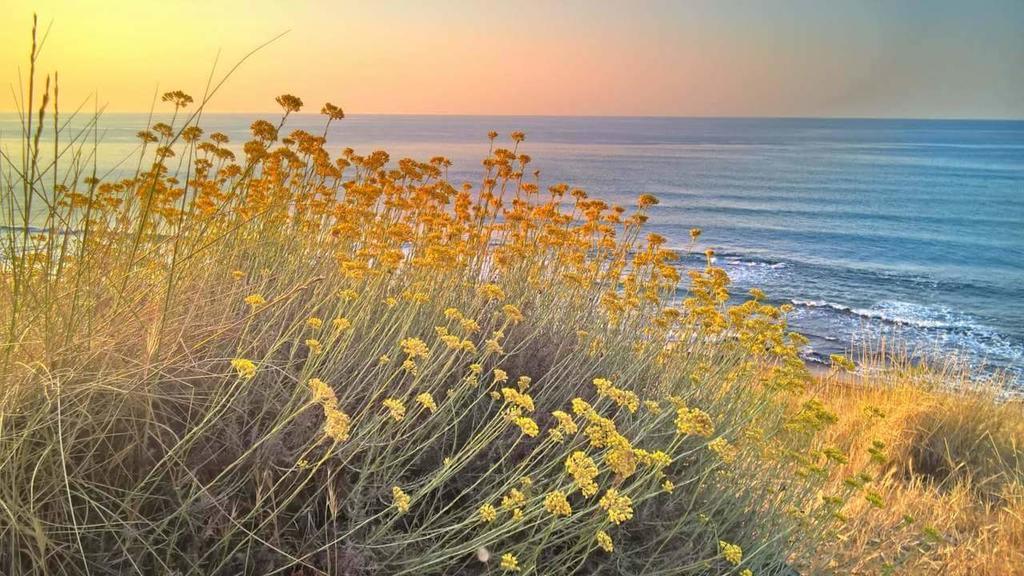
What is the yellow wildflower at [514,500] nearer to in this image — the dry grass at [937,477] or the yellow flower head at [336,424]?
the yellow flower head at [336,424]

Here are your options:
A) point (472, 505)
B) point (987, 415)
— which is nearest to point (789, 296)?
point (987, 415)

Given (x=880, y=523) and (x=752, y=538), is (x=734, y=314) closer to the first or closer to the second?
(x=752, y=538)

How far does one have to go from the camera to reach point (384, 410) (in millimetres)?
2852

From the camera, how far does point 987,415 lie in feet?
22.5

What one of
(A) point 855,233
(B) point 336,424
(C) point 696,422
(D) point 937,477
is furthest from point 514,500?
(A) point 855,233

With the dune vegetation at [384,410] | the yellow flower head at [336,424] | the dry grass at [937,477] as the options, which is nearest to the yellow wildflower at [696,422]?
A: the dune vegetation at [384,410]

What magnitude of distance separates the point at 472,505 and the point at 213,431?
3.45 ft

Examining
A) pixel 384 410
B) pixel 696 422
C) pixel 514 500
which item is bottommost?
pixel 384 410

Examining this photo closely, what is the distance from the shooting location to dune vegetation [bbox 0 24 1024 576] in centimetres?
209

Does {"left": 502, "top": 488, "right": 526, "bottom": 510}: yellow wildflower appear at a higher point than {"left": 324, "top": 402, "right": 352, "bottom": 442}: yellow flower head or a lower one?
lower

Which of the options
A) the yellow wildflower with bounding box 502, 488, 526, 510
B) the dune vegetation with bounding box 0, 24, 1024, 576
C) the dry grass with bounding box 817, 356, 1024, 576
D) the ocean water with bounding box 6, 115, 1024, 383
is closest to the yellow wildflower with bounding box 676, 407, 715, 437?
the dune vegetation with bounding box 0, 24, 1024, 576

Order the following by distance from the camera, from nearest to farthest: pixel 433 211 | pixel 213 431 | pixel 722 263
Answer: pixel 213 431
pixel 433 211
pixel 722 263

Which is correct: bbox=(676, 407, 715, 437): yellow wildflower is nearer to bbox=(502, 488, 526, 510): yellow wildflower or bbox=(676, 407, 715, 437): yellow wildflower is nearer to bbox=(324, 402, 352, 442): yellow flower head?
bbox=(502, 488, 526, 510): yellow wildflower

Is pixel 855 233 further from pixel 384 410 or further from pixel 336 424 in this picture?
pixel 336 424
